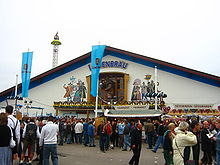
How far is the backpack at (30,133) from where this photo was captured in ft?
27.1

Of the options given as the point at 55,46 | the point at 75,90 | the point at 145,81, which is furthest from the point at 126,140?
the point at 55,46

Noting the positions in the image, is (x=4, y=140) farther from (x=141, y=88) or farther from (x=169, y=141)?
(x=141, y=88)

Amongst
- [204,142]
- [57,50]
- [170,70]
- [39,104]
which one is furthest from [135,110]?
[57,50]

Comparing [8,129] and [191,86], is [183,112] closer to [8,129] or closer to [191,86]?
[191,86]

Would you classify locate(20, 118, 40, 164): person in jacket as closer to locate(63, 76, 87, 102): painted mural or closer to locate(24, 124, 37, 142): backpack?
locate(24, 124, 37, 142): backpack

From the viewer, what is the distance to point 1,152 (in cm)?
496

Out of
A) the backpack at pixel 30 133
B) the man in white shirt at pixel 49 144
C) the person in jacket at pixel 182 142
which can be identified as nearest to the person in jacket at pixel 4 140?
the man in white shirt at pixel 49 144

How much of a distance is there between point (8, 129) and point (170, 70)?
20.0m

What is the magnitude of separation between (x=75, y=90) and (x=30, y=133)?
18342 mm

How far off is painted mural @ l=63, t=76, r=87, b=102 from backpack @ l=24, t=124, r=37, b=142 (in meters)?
17.3

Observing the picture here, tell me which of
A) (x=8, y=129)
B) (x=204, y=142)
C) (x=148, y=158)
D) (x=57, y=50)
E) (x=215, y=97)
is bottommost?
(x=148, y=158)

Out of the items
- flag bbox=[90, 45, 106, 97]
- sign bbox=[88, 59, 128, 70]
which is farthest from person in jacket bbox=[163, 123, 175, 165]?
sign bbox=[88, 59, 128, 70]

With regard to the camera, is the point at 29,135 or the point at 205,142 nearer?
the point at 205,142

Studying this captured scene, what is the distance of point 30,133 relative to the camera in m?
8.24
